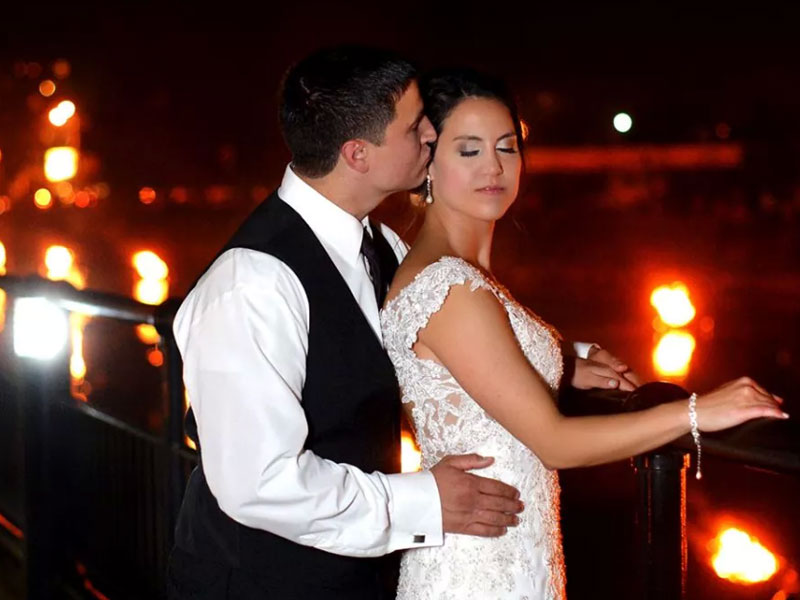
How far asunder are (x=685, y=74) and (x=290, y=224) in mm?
47572

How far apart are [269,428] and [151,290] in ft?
75.1

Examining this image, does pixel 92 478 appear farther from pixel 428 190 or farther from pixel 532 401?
pixel 532 401

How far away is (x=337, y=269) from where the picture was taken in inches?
90.5

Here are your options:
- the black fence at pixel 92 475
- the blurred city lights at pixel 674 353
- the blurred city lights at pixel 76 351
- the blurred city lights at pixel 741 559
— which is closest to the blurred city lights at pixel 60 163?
the blurred city lights at pixel 76 351

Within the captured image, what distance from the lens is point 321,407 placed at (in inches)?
86.9

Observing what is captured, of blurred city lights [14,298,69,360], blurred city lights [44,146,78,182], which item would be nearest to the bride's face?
blurred city lights [14,298,69,360]

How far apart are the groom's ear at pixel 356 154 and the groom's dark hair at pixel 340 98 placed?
12 millimetres

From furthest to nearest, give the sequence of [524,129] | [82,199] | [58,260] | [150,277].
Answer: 1. [82,199]
2. [58,260]
3. [150,277]
4. [524,129]

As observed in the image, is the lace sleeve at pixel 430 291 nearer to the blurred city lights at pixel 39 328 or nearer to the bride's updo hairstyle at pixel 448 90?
the bride's updo hairstyle at pixel 448 90

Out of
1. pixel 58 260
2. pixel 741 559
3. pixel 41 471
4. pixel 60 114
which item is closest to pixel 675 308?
pixel 741 559

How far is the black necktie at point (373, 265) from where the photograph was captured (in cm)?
250

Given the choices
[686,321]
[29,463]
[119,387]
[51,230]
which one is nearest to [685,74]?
[51,230]

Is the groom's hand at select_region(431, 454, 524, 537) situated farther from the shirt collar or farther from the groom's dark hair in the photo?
the groom's dark hair

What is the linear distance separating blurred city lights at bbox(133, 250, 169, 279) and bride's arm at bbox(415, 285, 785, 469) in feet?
82.1
